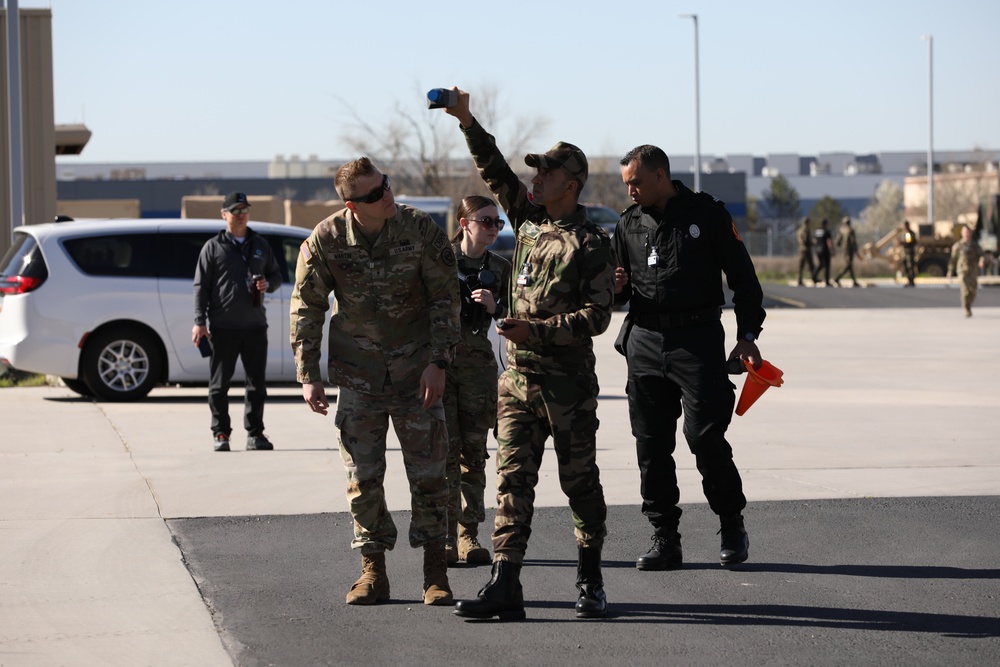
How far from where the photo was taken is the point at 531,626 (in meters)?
5.63

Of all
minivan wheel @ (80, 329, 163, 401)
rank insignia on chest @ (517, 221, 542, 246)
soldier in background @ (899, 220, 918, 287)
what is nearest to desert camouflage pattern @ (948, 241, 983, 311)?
soldier in background @ (899, 220, 918, 287)

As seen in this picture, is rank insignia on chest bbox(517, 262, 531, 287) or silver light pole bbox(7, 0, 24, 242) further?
silver light pole bbox(7, 0, 24, 242)

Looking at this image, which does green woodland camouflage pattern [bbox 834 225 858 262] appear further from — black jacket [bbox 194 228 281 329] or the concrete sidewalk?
black jacket [bbox 194 228 281 329]

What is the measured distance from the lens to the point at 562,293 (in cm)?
577

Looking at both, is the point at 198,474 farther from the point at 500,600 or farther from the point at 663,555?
the point at 500,600

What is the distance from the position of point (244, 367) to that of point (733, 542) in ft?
16.2

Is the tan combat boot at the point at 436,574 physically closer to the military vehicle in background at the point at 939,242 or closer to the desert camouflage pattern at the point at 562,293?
the desert camouflage pattern at the point at 562,293

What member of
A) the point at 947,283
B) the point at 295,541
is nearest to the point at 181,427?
the point at 295,541

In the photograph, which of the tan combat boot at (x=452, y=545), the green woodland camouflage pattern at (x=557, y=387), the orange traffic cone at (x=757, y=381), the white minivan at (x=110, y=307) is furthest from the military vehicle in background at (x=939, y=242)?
the green woodland camouflage pattern at (x=557, y=387)

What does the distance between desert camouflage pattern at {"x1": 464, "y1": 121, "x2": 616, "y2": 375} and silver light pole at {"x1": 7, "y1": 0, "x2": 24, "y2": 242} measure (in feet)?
41.9

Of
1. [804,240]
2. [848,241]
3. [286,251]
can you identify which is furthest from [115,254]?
[848,241]

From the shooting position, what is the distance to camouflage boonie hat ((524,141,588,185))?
19.0 ft

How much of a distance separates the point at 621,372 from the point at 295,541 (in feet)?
33.8

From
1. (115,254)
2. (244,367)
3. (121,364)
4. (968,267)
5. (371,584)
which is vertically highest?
(115,254)
